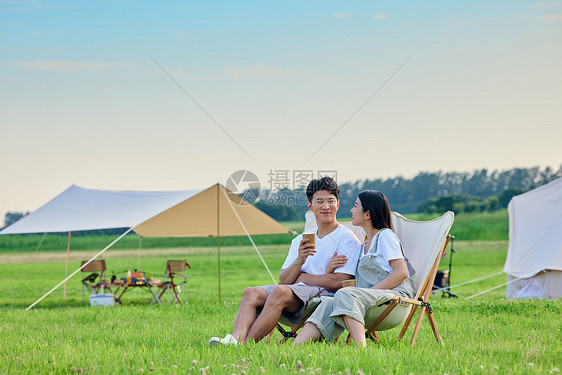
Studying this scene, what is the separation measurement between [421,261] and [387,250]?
371mm

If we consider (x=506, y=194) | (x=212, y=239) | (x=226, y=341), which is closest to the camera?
(x=226, y=341)

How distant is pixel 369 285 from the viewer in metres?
3.31

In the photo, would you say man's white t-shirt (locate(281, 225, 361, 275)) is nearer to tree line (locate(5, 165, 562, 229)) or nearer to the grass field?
the grass field

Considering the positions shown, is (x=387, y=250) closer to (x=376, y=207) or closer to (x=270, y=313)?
(x=376, y=207)

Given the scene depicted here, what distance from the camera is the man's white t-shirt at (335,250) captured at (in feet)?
11.2

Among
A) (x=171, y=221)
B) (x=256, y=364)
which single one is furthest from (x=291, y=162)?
(x=256, y=364)

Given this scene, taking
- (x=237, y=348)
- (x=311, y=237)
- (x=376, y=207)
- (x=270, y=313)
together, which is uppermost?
(x=376, y=207)

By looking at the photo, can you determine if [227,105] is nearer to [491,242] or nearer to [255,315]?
[255,315]

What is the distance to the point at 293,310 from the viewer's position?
3.28m

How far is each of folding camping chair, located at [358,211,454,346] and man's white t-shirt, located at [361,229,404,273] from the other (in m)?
0.23

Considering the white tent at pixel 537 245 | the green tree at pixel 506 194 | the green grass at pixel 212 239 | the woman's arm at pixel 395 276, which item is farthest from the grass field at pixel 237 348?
the green tree at pixel 506 194

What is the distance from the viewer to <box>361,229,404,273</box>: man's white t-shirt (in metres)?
3.22

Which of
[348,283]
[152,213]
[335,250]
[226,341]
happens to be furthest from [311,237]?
[152,213]

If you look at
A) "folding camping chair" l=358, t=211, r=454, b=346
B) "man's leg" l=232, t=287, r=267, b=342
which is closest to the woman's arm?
"folding camping chair" l=358, t=211, r=454, b=346
